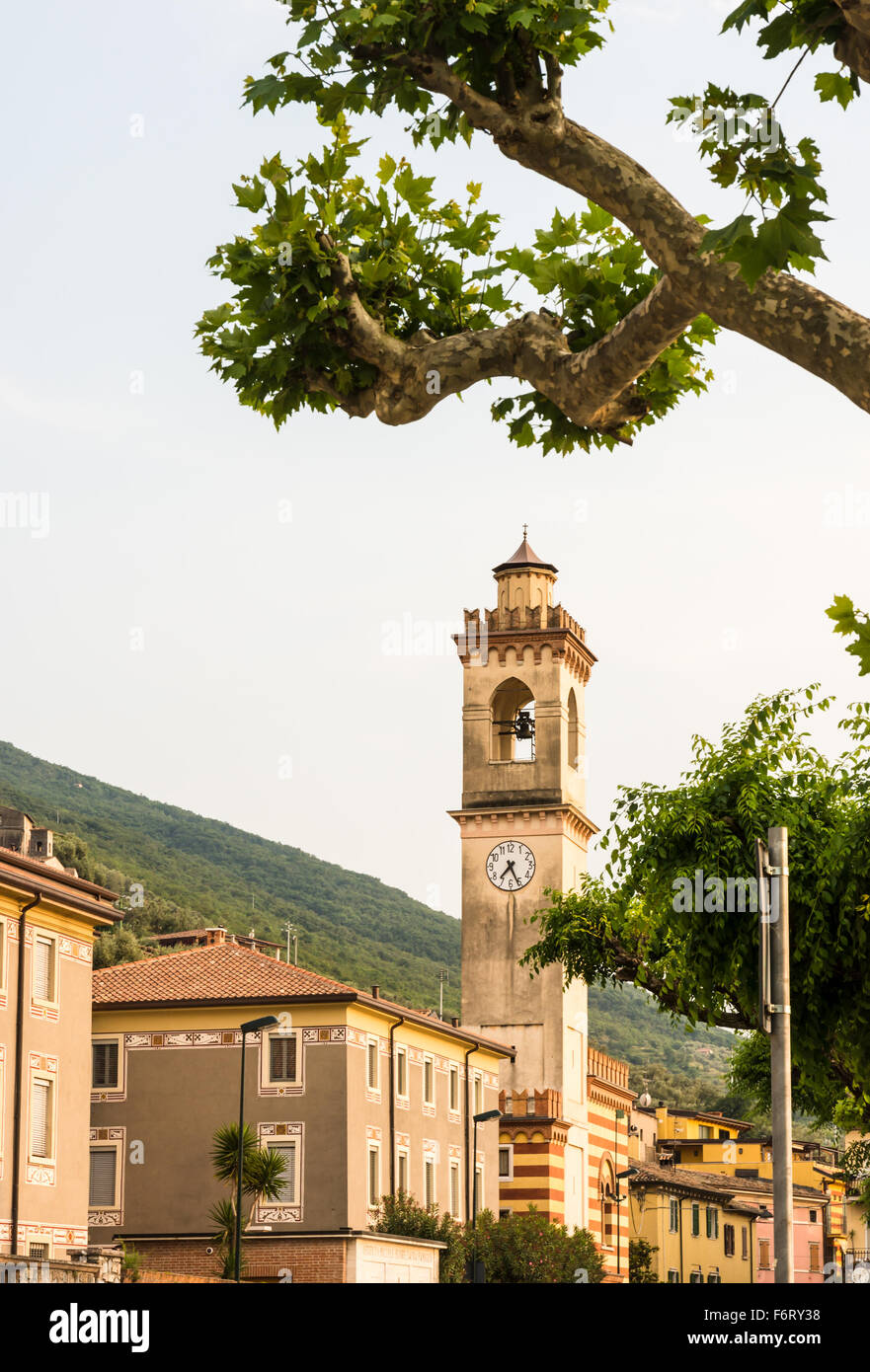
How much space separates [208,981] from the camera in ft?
186

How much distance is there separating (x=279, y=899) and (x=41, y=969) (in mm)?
114254

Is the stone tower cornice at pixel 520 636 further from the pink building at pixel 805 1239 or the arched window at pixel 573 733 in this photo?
the pink building at pixel 805 1239

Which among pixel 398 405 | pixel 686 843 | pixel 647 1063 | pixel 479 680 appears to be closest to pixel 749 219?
pixel 398 405

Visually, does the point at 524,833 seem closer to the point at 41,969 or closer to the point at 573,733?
the point at 573,733

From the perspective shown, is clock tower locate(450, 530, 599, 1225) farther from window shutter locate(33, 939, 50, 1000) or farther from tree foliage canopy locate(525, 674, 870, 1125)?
tree foliage canopy locate(525, 674, 870, 1125)

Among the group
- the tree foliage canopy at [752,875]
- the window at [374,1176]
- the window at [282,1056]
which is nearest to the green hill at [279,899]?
the window at [374,1176]

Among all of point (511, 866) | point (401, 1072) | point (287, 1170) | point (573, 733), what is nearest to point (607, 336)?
point (287, 1170)

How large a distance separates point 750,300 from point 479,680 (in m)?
72.6

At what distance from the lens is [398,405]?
9109 mm

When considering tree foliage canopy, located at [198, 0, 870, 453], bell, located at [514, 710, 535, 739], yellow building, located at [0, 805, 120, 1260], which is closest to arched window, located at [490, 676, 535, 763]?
bell, located at [514, 710, 535, 739]

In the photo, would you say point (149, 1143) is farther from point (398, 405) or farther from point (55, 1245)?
point (398, 405)

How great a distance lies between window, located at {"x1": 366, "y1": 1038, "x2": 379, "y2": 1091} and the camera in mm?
56469

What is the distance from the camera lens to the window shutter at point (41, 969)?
4209 centimetres

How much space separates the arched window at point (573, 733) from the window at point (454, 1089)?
18.9m
